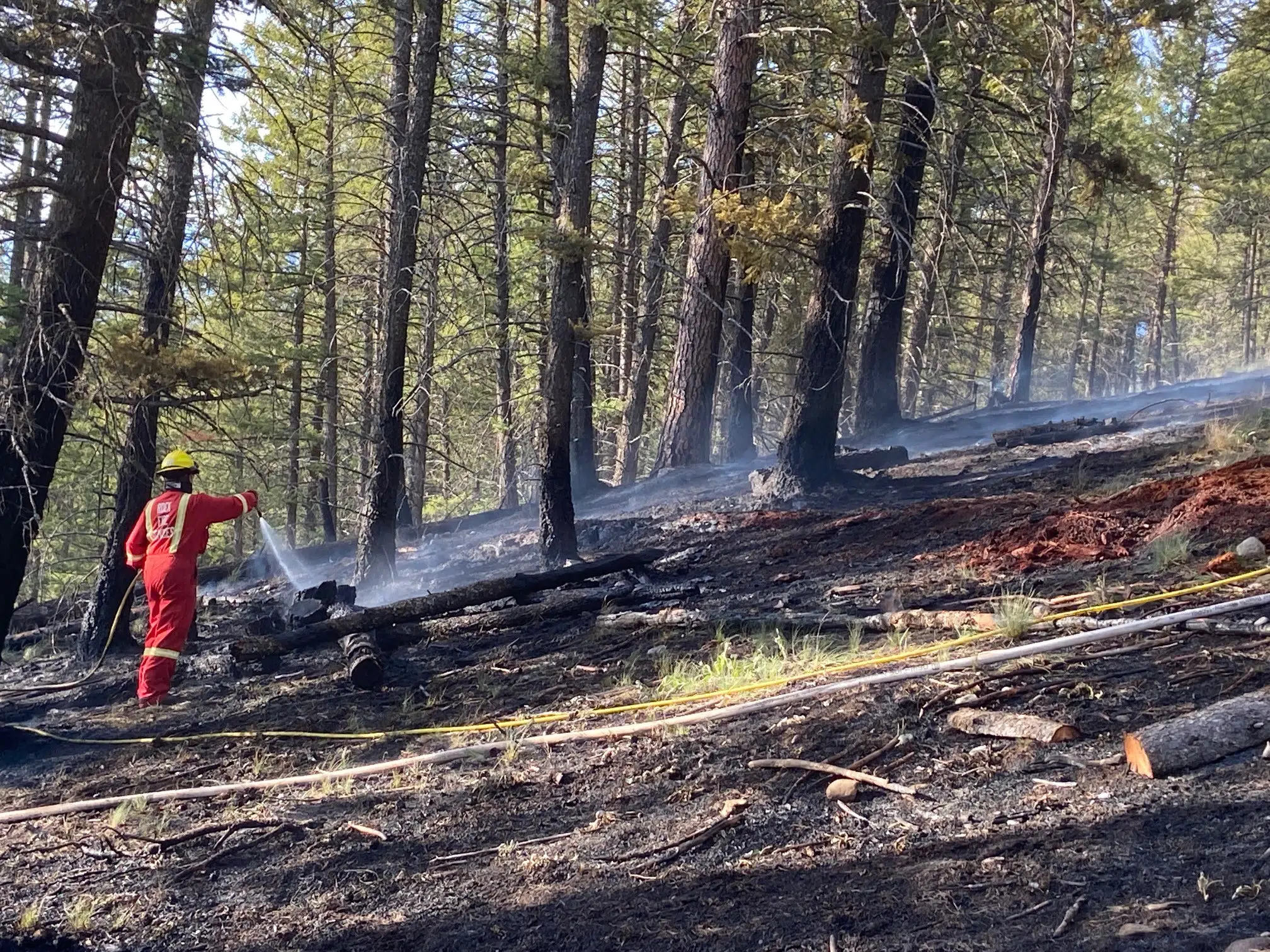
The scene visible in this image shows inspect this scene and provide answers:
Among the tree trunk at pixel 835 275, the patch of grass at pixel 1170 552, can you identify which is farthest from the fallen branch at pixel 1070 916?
the tree trunk at pixel 835 275

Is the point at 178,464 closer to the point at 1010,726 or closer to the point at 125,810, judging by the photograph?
the point at 125,810

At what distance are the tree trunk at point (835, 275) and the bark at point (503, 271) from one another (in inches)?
141

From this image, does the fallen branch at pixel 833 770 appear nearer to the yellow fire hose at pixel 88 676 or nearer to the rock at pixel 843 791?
the rock at pixel 843 791

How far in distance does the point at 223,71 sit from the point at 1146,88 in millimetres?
32565

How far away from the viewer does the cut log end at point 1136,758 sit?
378 centimetres

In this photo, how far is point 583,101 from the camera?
10766mm

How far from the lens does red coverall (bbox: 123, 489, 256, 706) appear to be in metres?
8.28

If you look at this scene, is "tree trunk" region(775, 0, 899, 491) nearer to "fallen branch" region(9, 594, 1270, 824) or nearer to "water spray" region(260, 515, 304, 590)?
"fallen branch" region(9, 594, 1270, 824)

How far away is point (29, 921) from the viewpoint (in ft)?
14.1

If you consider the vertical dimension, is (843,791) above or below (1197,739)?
below

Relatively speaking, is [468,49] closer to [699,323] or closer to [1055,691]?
[699,323]

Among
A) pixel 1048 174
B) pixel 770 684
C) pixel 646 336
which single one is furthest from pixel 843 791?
pixel 646 336

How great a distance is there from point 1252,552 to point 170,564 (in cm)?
805

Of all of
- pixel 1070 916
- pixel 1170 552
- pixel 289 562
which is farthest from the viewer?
pixel 289 562
